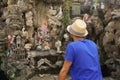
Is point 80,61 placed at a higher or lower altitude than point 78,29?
lower

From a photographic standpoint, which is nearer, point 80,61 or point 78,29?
point 80,61

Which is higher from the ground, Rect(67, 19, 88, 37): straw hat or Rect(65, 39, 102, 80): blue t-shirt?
Rect(67, 19, 88, 37): straw hat

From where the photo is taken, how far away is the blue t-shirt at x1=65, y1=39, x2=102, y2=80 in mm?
2893

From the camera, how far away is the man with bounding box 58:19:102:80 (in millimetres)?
2893

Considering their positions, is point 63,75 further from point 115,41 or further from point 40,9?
point 40,9

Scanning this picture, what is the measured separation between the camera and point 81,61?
2.94m

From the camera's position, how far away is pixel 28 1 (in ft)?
26.4

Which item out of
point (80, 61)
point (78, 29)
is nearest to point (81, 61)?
point (80, 61)

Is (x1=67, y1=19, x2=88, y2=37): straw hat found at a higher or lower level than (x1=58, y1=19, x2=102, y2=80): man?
higher

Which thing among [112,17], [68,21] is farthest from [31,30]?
[112,17]

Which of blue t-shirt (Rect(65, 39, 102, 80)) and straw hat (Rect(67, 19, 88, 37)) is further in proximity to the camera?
straw hat (Rect(67, 19, 88, 37))

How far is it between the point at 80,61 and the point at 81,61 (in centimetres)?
1

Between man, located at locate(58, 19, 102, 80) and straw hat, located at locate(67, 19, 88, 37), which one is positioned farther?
straw hat, located at locate(67, 19, 88, 37)

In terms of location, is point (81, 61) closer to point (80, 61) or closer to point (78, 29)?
point (80, 61)
